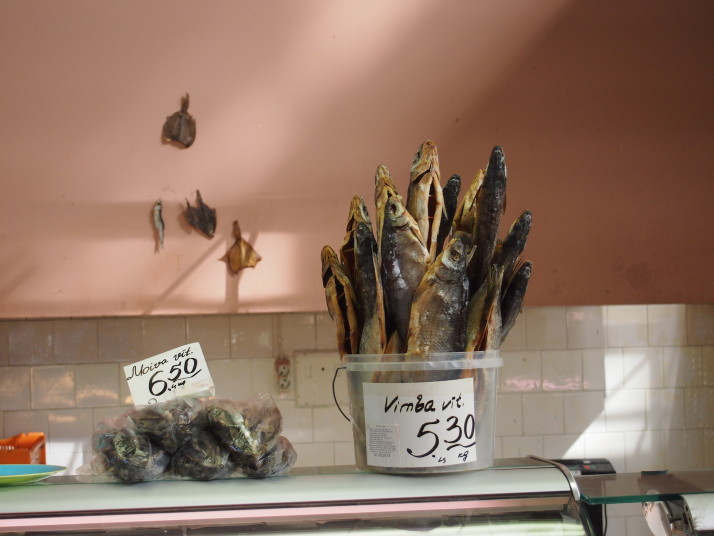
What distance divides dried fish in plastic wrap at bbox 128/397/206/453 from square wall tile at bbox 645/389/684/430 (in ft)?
6.26

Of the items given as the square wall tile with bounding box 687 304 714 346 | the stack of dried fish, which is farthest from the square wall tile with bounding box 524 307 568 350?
the stack of dried fish

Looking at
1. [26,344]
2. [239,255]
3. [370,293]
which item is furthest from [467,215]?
[26,344]

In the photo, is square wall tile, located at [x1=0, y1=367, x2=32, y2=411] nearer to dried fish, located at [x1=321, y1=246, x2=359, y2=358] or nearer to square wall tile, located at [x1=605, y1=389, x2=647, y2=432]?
dried fish, located at [x1=321, y1=246, x2=359, y2=358]

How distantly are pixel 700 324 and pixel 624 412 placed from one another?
37 centimetres

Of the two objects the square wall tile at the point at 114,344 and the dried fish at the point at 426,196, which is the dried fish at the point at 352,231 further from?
the square wall tile at the point at 114,344

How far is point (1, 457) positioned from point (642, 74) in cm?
193

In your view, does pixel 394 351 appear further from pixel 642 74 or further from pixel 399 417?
pixel 642 74

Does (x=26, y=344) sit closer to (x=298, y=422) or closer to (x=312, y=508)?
(x=298, y=422)

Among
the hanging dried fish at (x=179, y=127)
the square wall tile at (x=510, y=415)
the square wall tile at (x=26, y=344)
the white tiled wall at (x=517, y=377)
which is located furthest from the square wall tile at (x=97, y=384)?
the square wall tile at (x=510, y=415)

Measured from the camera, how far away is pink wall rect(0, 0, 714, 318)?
2045mm

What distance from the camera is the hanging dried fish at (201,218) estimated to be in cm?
207

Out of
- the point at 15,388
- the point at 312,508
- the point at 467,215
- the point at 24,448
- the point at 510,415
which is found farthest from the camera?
the point at 510,415

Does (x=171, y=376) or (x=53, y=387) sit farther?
(x=53, y=387)

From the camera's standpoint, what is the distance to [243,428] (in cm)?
102
